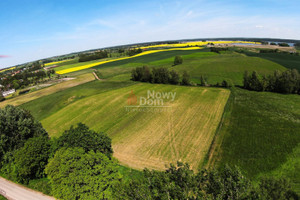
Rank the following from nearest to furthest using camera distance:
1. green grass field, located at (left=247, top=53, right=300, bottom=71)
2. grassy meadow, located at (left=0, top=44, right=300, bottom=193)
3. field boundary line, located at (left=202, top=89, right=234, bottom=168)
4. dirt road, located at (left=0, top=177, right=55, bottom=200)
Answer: dirt road, located at (left=0, top=177, right=55, bottom=200), grassy meadow, located at (left=0, top=44, right=300, bottom=193), field boundary line, located at (left=202, top=89, right=234, bottom=168), green grass field, located at (left=247, top=53, right=300, bottom=71)

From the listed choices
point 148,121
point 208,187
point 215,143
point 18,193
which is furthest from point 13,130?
point 215,143

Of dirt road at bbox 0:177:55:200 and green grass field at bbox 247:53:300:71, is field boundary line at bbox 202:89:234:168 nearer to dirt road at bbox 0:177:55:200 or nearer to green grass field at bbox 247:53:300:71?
dirt road at bbox 0:177:55:200

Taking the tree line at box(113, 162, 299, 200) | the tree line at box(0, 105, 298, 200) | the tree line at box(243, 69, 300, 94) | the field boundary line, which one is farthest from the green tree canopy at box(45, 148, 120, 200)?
the tree line at box(243, 69, 300, 94)

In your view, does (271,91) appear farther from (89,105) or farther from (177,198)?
(89,105)

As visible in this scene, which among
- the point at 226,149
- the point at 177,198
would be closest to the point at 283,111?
the point at 226,149

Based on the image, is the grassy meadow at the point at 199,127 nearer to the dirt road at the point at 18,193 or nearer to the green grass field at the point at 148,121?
the green grass field at the point at 148,121

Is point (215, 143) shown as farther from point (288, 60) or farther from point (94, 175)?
point (288, 60)
